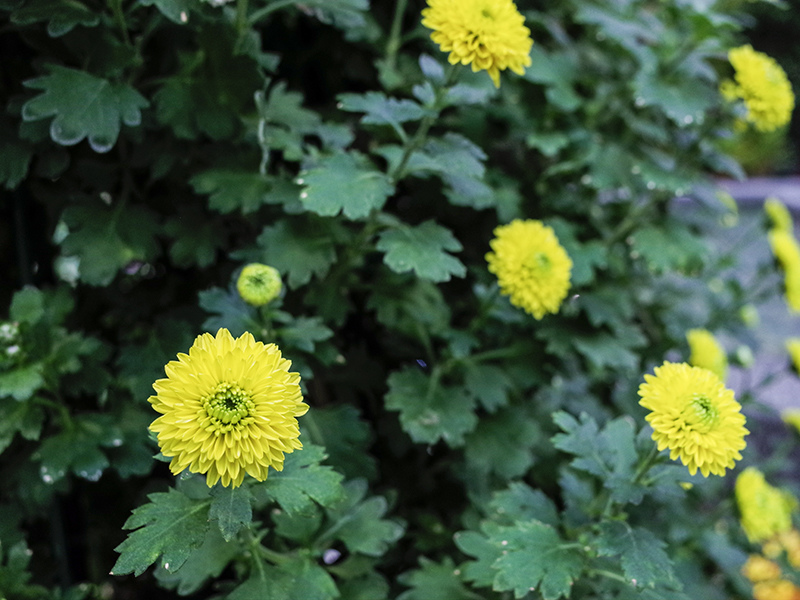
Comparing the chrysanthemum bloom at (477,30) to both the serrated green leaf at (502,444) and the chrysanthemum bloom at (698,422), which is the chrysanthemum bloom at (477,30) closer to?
the chrysanthemum bloom at (698,422)

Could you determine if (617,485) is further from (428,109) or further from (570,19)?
(570,19)

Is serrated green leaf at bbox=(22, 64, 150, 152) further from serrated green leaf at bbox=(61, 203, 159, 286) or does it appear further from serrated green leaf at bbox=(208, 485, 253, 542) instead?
serrated green leaf at bbox=(208, 485, 253, 542)

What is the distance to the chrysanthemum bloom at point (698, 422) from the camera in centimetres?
75

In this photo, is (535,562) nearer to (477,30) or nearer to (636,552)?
(636,552)

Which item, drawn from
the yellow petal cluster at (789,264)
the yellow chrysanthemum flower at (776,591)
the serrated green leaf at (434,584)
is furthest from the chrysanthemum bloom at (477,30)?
the yellow chrysanthemum flower at (776,591)

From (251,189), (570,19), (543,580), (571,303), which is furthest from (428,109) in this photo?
(570,19)

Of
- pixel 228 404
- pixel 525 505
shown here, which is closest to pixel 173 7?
pixel 228 404

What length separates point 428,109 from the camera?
3.22 ft

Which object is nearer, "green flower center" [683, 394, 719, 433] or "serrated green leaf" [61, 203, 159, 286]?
"green flower center" [683, 394, 719, 433]

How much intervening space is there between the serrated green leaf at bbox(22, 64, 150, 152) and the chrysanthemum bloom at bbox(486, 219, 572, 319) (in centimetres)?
59

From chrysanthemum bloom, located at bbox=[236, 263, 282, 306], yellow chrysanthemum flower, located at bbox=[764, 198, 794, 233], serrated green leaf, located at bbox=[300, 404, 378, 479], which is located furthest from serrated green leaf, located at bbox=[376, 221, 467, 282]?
yellow chrysanthemum flower, located at bbox=[764, 198, 794, 233]

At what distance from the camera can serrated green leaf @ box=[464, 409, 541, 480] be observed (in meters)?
1.18

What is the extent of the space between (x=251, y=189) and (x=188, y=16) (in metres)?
0.26

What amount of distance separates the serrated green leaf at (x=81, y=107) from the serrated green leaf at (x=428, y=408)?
22.7 inches
